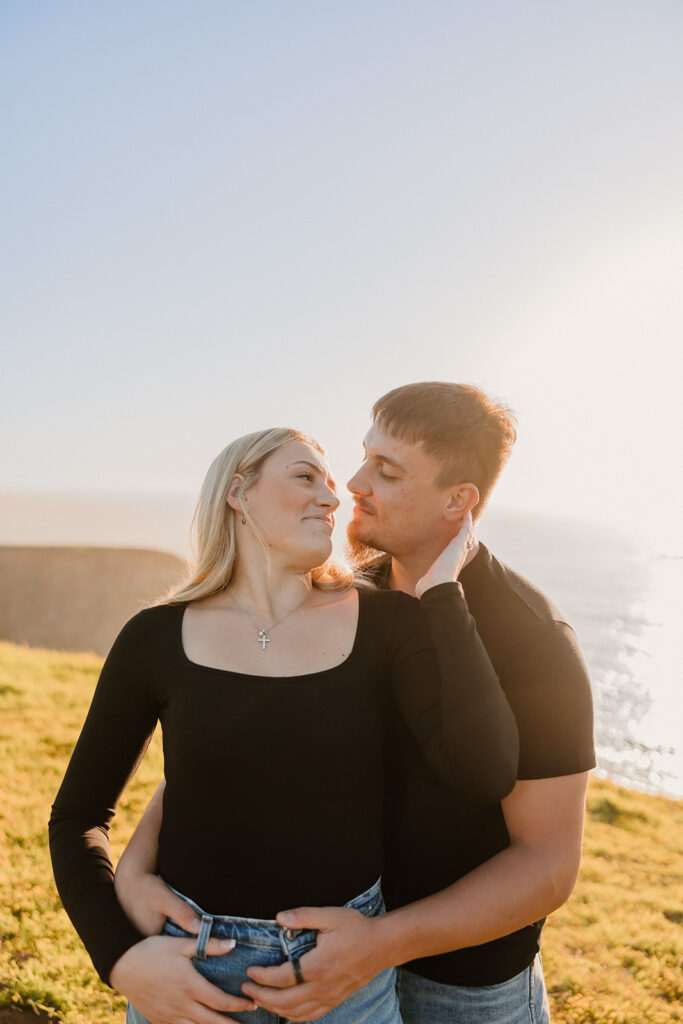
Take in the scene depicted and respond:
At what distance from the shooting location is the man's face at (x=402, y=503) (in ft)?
9.13

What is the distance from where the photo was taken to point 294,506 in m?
2.36

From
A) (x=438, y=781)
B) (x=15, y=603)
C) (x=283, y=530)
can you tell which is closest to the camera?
(x=438, y=781)

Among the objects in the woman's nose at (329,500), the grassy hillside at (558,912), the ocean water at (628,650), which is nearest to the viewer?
the woman's nose at (329,500)

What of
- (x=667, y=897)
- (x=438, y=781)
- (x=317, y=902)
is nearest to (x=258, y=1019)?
(x=317, y=902)

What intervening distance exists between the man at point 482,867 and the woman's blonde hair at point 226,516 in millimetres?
649

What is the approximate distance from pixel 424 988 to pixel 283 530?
5.42 ft

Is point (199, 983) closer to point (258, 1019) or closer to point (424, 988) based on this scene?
point (258, 1019)

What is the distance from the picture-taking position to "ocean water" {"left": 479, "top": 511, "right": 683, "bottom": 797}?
33562 millimetres

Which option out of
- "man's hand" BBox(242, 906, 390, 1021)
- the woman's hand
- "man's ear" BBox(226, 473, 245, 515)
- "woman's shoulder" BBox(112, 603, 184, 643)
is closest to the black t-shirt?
the woman's hand

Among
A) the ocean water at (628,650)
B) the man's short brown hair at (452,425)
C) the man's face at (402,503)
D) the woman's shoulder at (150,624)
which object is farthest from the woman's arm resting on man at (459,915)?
the ocean water at (628,650)

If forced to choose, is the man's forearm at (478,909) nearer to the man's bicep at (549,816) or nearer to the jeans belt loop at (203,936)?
the man's bicep at (549,816)

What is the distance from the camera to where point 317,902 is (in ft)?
6.21

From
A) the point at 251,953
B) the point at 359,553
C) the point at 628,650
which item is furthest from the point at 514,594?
the point at 628,650

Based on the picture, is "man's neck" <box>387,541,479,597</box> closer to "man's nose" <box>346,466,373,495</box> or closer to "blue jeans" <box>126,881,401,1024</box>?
"man's nose" <box>346,466,373,495</box>
